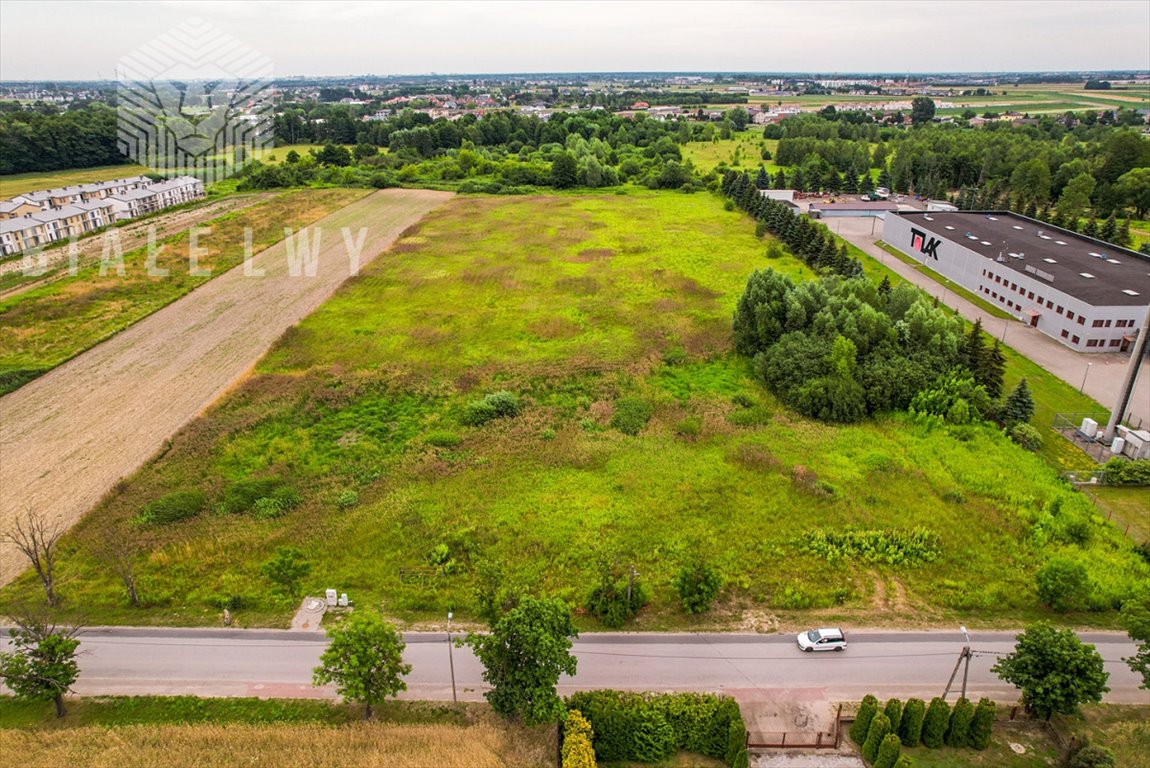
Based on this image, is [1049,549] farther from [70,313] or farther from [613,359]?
[70,313]

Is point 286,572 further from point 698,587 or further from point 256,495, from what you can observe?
point 698,587

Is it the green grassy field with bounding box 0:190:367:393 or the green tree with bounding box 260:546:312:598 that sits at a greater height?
the green grassy field with bounding box 0:190:367:393

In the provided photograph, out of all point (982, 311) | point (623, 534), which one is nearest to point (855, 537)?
point (623, 534)

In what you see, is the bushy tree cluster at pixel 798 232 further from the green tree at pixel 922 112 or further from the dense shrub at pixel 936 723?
the green tree at pixel 922 112

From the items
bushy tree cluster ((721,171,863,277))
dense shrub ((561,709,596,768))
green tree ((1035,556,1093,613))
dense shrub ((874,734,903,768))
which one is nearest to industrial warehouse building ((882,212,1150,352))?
bushy tree cluster ((721,171,863,277))

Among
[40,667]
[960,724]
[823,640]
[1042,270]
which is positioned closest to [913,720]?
[960,724]

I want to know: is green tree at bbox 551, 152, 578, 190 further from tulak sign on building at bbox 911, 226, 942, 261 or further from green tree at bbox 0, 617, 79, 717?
green tree at bbox 0, 617, 79, 717
